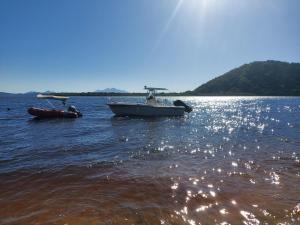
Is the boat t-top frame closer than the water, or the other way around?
the water

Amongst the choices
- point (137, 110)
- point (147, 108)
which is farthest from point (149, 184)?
point (147, 108)

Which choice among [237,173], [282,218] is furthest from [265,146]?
[282,218]

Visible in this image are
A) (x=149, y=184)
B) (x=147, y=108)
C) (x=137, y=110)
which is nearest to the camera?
(x=149, y=184)

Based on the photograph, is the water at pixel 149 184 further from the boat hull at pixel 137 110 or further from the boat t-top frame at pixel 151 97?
the boat t-top frame at pixel 151 97

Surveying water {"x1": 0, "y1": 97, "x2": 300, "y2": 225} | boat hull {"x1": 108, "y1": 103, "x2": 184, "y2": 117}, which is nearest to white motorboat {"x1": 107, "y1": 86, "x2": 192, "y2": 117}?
boat hull {"x1": 108, "y1": 103, "x2": 184, "y2": 117}

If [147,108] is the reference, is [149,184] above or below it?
below

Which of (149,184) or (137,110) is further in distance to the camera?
(137,110)

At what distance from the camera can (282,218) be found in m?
7.76

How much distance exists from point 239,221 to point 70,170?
25.0 ft

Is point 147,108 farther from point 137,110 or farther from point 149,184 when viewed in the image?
point 149,184

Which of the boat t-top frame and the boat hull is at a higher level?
the boat t-top frame

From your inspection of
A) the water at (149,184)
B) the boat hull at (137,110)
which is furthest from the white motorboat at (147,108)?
the water at (149,184)

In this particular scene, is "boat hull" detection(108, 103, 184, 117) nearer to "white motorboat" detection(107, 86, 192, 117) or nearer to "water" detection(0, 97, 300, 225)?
"white motorboat" detection(107, 86, 192, 117)

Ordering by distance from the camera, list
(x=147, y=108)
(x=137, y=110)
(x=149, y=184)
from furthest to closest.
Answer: (x=147, y=108), (x=137, y=110), (x=149, y=184)
